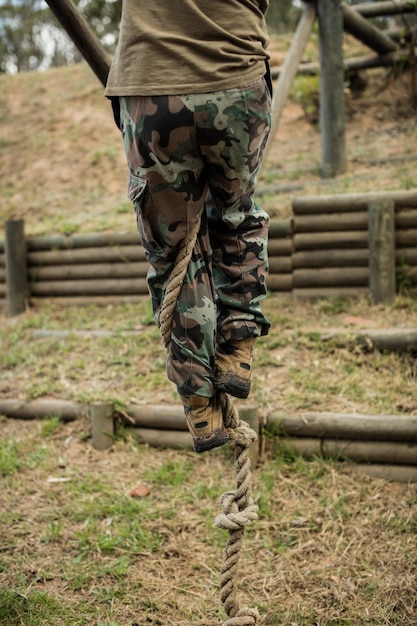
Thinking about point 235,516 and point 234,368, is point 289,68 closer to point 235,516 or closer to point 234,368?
point 234,368

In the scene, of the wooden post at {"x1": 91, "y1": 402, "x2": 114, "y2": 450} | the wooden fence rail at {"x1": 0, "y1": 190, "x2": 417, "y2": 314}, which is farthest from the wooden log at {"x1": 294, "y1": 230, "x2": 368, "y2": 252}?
the wooden post at {"x1": 91, "y1": 402, "x2": 114, "y2": 450}

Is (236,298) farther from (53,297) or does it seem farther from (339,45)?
(339,45)

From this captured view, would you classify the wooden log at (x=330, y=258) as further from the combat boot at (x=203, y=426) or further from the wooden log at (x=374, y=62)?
the wooden log at (x=374, y=62)

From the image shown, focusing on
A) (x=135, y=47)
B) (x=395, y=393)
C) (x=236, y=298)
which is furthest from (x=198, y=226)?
(x=395, y=393)

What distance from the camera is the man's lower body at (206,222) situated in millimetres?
1708

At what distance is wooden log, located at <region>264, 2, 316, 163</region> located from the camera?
4836 millimetres

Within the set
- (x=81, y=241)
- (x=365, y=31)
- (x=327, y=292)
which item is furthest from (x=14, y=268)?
(x=365, y=31)

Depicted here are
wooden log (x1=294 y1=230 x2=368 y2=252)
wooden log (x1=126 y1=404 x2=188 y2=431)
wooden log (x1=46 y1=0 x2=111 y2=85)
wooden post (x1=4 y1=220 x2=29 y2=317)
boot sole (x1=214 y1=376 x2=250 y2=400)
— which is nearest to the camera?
boot sole (x1=214 y1=376 x2=250 y2=400)

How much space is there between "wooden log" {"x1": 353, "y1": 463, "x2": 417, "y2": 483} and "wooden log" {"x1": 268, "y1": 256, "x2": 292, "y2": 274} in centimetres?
181

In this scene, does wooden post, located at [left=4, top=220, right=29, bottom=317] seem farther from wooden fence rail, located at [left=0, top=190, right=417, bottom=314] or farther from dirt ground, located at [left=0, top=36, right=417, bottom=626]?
dirt ground, located at [left=0, top=36, right=417, bottom=626]

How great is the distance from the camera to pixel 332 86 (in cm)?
574

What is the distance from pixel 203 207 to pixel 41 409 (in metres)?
2.43

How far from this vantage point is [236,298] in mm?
1930

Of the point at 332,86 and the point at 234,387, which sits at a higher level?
the point at 332,86
